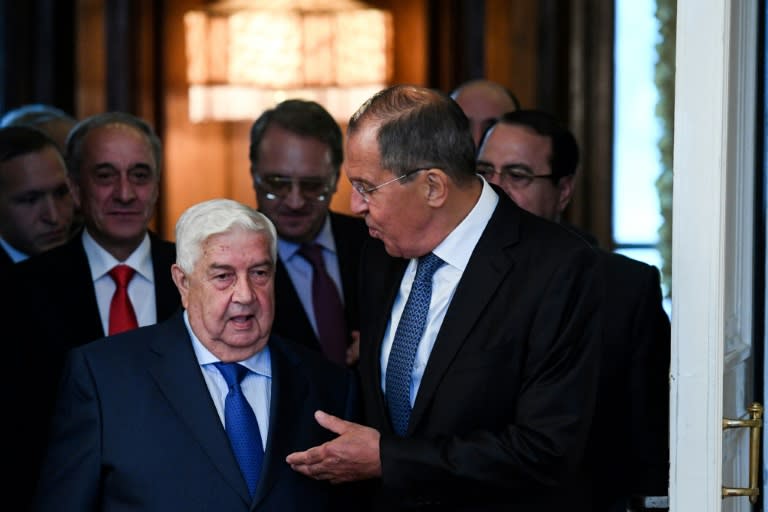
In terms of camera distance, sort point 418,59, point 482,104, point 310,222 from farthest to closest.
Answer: point 418,59 < point 482,104 < point 310,222

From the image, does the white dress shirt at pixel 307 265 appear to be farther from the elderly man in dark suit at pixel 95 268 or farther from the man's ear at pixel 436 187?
the man's ear at pixel 436 187

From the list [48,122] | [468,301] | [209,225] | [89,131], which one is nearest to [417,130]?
[468,301]

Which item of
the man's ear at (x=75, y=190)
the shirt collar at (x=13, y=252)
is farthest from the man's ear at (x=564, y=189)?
the shirt collar at (x=13, y=252)

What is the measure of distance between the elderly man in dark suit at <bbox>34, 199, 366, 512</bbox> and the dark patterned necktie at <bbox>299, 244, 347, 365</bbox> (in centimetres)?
92

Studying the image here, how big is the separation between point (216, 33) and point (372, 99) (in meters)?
5.30

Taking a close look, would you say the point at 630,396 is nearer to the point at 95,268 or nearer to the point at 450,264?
the point at 450,264

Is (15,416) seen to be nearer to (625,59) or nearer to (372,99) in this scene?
(372,99)

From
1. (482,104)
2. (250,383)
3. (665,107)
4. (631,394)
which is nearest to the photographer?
(250,383)

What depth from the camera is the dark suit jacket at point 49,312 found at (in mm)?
3611

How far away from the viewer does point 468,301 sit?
3072 millimetres

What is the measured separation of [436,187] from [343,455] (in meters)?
0.63

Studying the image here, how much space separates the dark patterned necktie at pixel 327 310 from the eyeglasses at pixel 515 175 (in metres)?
0.62

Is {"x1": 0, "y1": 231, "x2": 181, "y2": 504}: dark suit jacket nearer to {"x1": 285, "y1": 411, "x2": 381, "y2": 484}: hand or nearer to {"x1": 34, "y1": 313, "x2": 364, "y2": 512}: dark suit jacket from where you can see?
{"x1": 34, "y1": 313, "x2": 364, "y2": 512}: dark suit jacket

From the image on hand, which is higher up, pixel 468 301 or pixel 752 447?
pixel 468 301
